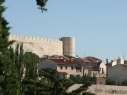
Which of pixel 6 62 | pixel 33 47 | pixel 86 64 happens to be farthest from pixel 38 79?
pixel 33 47

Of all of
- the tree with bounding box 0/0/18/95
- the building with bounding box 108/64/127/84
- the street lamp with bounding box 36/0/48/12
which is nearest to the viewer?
the street lamp with bounding box 36/0/48/12

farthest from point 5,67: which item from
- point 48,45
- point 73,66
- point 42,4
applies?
point 48,45

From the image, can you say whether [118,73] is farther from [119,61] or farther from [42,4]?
[42,4]

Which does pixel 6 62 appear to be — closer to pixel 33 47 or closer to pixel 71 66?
pixel 71 66

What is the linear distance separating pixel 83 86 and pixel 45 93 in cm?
202

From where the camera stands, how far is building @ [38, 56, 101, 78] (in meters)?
64.4

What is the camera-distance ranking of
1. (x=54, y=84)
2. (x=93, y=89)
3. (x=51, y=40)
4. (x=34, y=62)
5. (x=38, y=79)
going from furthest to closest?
1. (x=51, y=40)
2. (x=34, y=62)
3. (x=93, y=89)
4. (x=38, y=79)
5. (x=54, y=84)

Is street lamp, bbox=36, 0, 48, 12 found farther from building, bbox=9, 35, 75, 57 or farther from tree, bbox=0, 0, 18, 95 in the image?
building, bbox=9, 35, 75, 57

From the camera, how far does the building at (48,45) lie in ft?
257

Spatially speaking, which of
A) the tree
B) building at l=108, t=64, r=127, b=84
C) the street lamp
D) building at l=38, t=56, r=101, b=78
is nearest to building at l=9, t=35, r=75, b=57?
building at l=38, t=56, r=101, b=78

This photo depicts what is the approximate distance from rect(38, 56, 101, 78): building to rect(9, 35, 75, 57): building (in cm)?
888

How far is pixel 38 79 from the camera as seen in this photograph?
26.1 meters

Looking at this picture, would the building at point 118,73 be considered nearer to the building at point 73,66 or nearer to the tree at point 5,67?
the building at point 73,66

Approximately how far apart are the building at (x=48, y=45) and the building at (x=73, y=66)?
8.88 metres
